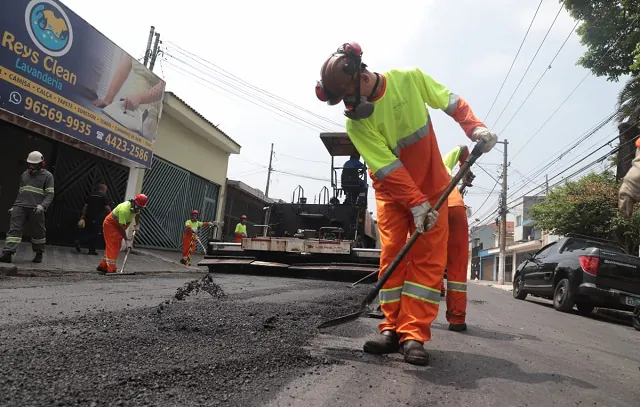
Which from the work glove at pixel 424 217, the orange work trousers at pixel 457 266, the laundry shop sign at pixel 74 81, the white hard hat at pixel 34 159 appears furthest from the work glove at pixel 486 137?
the laundry shop sign at pixel 74 81

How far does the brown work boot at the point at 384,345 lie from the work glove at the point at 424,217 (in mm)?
646

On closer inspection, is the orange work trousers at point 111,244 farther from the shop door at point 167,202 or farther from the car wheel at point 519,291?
the car wheel at point 519,291

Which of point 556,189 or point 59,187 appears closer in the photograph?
point 59,187

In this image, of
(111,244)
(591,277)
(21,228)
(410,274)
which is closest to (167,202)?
(111,244)

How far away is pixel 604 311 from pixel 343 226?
5.53m

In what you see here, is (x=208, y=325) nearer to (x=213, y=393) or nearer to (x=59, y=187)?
(x=213, y=393)

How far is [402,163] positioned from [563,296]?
6.20 metres

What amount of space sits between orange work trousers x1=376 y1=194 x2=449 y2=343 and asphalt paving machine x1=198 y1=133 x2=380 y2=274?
15.7ft

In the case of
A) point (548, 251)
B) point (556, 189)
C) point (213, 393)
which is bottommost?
point (213, 393)

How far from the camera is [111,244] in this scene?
7.46 m

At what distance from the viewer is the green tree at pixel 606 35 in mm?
10656

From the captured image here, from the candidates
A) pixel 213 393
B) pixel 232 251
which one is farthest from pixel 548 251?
pixel 213 393

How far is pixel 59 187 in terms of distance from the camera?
1020 cm

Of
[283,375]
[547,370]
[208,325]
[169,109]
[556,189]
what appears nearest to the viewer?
[283,375]
